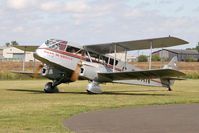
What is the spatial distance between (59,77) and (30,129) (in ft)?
51.1

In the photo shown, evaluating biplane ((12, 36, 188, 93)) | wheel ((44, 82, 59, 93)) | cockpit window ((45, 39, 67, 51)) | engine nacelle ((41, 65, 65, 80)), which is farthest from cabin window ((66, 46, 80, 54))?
wheel ((44, 82, 59, 93))

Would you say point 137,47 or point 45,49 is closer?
point 45,49

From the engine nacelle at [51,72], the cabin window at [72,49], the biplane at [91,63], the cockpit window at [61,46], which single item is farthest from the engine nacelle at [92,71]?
the engine nacelle at [51,72]

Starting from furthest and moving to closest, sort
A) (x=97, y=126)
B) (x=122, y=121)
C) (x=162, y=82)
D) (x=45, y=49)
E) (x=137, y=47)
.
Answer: (x=162, y=82), (x=137, y=47), (x=45, y=49), (x=122, y=121), (x=97, y=126)

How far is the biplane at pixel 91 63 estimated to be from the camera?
21938 mm

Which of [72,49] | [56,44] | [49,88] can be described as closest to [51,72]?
[49,88]

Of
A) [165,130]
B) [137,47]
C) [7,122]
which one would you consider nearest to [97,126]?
[165,130]

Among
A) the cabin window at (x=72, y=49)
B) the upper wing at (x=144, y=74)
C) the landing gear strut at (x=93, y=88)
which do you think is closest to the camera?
the upper wing at (x=144, y=74)

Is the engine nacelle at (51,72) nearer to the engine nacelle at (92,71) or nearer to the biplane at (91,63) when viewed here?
the biplane at (91,63)

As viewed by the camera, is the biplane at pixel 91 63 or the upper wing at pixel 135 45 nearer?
the biplane at pixel 91 63

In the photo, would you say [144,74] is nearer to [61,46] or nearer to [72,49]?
[72,49]

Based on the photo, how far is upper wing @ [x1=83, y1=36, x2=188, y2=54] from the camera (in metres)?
22.3

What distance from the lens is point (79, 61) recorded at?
23172 millimetres

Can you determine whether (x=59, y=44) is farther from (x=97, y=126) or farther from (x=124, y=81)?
(x=97, y=126)
